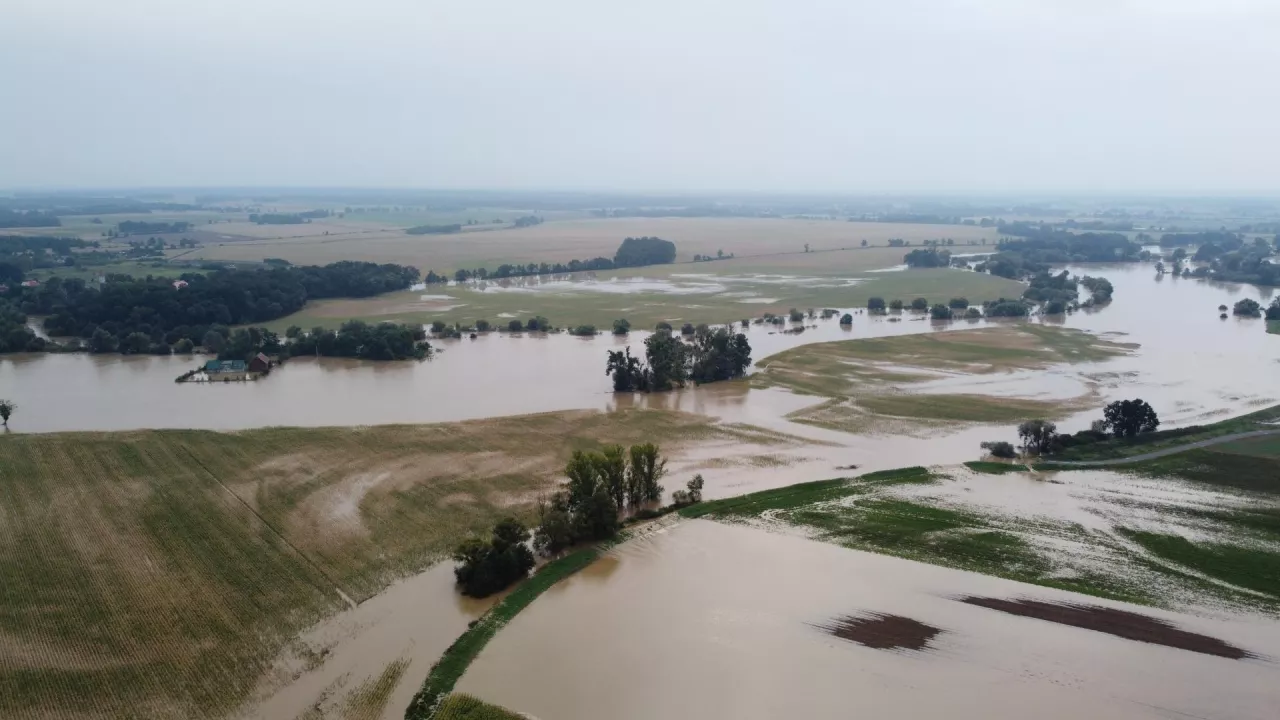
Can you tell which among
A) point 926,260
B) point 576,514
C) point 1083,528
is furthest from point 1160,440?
point 926,260

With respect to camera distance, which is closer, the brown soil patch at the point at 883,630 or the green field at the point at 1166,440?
the brown soil patch at the point at 883,630

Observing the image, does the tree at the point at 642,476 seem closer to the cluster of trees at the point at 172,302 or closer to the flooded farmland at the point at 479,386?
the flooded farmland at the point at 479,386

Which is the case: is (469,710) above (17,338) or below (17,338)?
below

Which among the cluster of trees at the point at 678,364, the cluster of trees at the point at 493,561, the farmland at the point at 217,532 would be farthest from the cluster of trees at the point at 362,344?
the cluster of trees at the point at 493,561

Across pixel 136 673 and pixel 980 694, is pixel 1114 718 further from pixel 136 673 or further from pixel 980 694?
pixel 136 673

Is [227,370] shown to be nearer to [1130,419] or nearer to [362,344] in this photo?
[362,344]

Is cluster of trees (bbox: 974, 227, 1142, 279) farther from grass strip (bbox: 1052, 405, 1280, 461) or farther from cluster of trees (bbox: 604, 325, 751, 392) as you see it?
cluster of trees (bbox: 604, 325, 751, 392)

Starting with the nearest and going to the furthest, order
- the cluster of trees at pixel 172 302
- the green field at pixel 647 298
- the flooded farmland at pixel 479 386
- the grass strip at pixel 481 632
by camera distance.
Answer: the grass strip at pixel 481 632
the flooded farmland at pixel 479 386
the cluster of trees at pixel 172 302
the green field at pixel 647 298
